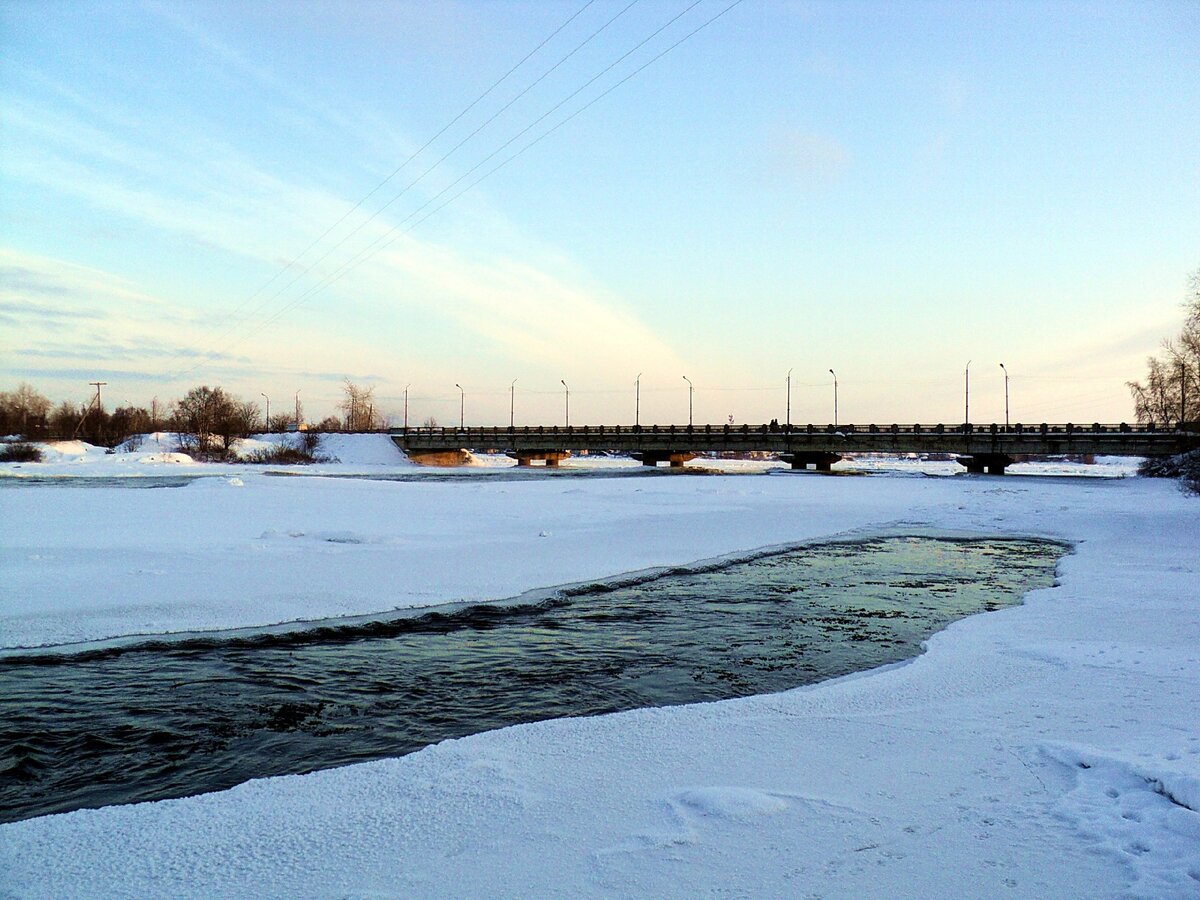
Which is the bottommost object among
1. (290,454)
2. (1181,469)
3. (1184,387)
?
(1181,469)

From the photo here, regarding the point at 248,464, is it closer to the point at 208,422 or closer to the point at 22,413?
the point at 208,422

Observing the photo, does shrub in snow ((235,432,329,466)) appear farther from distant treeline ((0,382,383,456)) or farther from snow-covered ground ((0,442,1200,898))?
snow-covered ground ((0,442,1200,898))

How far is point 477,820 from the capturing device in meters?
5.00

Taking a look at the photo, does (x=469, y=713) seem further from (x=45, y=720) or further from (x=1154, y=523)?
(x=1154, y=523)

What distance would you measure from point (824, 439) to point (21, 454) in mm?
80224

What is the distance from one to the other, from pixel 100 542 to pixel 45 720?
12.0 meters

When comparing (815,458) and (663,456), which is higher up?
(663,456)

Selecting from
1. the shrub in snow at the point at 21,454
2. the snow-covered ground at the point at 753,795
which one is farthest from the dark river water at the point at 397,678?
the shrub in snow at the point at 21,454

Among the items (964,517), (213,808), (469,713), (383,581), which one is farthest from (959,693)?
(964,517)

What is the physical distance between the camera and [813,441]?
8294cm

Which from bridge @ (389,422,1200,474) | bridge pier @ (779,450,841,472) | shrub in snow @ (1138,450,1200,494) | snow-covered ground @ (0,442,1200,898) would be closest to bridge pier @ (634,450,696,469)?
bridge @ (389,422,1200,474)

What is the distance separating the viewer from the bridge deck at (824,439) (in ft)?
226

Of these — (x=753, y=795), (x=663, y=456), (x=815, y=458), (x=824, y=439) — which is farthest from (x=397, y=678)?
(x=663, y=456)

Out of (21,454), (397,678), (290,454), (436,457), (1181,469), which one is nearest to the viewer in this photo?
(397,678)
